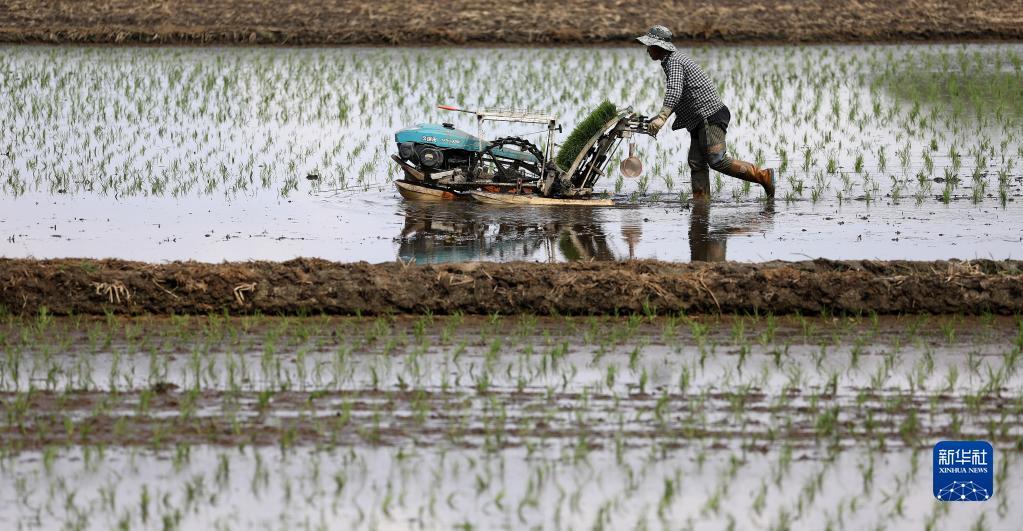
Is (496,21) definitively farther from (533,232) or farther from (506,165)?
(533,232)

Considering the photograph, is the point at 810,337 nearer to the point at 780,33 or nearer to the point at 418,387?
the point at 418,387

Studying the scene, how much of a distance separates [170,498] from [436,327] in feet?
7.30

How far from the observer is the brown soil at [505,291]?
7.04 m

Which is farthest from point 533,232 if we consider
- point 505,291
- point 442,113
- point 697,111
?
point 442,113

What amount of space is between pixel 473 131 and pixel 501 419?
9646 millimetres

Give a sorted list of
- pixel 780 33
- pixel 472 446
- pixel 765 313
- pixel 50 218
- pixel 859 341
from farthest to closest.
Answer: pixel 780 33, pixel 50 218, pixel 765 313, pixel 859 341, pixel 472 446

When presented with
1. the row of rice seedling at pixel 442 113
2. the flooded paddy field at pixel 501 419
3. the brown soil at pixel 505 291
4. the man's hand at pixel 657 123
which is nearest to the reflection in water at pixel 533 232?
the man's hand at pixel 657 123

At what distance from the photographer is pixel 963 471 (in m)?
4.93

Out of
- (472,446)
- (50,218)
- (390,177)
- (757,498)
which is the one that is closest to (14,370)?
(472,446)

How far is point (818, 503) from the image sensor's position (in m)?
4.81

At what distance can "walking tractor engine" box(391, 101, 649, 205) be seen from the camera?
Result: 1026 centimetres

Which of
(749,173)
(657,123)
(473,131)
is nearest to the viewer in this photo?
(657,123)

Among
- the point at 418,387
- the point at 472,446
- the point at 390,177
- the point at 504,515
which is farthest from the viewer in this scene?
the point at 390,177

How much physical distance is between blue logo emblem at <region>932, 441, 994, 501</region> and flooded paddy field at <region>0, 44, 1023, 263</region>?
3.46 m
